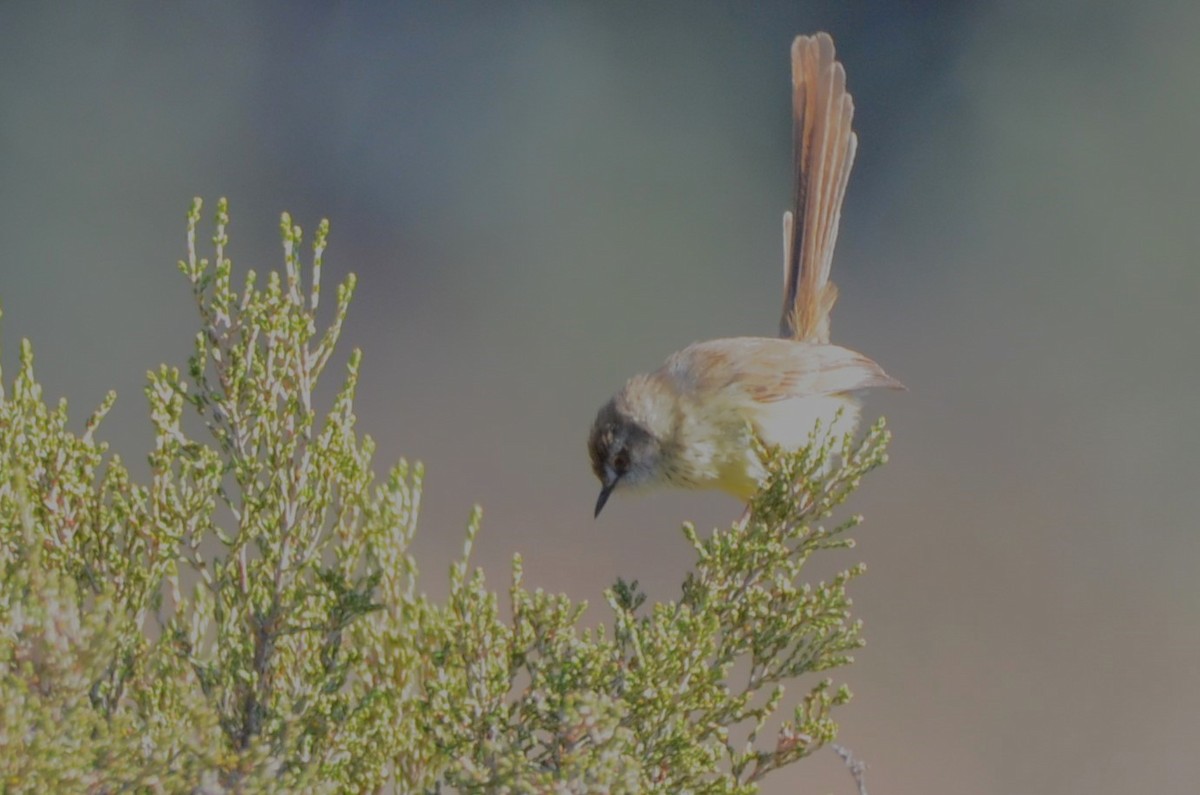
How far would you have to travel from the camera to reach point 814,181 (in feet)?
7.27

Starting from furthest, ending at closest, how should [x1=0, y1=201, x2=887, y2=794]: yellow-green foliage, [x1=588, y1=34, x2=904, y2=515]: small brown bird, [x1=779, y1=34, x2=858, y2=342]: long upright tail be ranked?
1. [x1=779, y1=34, x2=858, y2=342]: long upright tail
2. [x1=588, y1=34, x2=904, y2=515]: small brown bird
3. [x1=0, y1=201, x2=887, y2=794]: yellow-green foliage

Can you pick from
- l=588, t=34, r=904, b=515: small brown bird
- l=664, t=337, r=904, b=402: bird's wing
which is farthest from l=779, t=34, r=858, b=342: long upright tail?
l=664, t=337, r=904, b=402: bird's wing

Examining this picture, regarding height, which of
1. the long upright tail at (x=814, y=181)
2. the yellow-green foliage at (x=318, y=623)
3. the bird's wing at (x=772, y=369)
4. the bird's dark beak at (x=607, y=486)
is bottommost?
the yellow-green foliage at (x=318, y=623)

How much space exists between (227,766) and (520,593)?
0.27 metres

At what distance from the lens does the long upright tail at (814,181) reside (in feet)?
7.00

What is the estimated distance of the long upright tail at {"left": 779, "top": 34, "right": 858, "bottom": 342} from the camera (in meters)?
2.13

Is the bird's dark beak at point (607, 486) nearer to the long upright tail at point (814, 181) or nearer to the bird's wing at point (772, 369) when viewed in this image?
the bird's wing at point (772, 369)

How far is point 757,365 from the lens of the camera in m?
1.96

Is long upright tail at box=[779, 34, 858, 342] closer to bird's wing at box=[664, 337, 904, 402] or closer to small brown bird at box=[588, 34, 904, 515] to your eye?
small brown bird at box=[588, 34, 904, 515]

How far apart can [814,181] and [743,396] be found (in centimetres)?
51

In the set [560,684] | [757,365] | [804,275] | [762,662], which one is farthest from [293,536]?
[804,275]

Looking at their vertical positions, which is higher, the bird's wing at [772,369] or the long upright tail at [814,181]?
the long upright tail at [814,181]

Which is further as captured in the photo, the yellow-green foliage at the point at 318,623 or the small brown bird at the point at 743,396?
the small brown bird at the point at 743,396

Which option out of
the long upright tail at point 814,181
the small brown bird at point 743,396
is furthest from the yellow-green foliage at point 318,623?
the long upright tail at point 814,181
